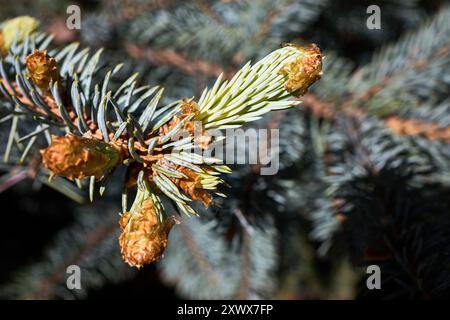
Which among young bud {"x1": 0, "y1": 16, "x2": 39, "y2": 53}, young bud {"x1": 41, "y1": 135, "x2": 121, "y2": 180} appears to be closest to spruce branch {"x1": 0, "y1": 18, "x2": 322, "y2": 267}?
young bud {"x1": 41, "y1": 135, "x2": 121, "y2": 180}

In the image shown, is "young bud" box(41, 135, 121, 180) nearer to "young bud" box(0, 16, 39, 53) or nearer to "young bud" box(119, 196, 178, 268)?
"young bud" box(119, 196, 178, 268)

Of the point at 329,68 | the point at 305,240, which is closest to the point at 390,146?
the point at 329,68

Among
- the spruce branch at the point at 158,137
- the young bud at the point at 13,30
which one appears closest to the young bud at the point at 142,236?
the spruce branch at the point at 158,137

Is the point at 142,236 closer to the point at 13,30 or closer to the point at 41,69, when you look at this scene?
the point at 41,69

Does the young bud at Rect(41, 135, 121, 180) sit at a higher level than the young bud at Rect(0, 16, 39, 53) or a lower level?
lower

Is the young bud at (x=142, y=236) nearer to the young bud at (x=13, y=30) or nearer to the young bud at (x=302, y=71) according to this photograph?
the young bud at (x=302, y=71)

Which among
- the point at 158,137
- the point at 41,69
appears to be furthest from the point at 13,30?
the point at 158,137
